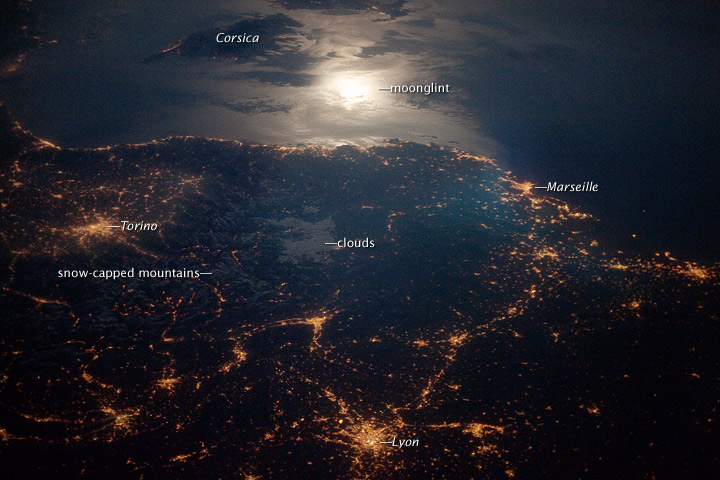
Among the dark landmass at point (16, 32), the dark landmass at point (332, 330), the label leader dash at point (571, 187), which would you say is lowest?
the dark landmass at point (332, 330)

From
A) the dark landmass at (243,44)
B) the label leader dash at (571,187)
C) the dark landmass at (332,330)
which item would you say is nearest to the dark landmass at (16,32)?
the dark landmass at (243,44)

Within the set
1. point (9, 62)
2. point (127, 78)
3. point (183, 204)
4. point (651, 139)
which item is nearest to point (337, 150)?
point (183, 204)

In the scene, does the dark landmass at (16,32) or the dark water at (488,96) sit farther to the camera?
the dark landmass at (16,32)

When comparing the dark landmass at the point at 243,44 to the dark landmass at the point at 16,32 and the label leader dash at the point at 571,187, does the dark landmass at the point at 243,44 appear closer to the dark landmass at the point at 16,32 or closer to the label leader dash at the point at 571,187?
the dark landmass at the point at 16,32

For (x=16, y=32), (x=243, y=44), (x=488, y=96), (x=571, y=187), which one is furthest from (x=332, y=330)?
(x=16, y=32)

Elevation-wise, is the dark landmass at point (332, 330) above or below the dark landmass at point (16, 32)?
below

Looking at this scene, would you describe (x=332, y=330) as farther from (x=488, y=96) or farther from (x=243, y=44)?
(x=243, y=44)

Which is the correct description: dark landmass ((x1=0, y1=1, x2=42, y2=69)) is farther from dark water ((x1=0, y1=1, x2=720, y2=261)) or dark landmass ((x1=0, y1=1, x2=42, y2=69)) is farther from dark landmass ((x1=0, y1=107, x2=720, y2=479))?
dark landmass ((x1=0, y1=107, x2=720, y2=479))
